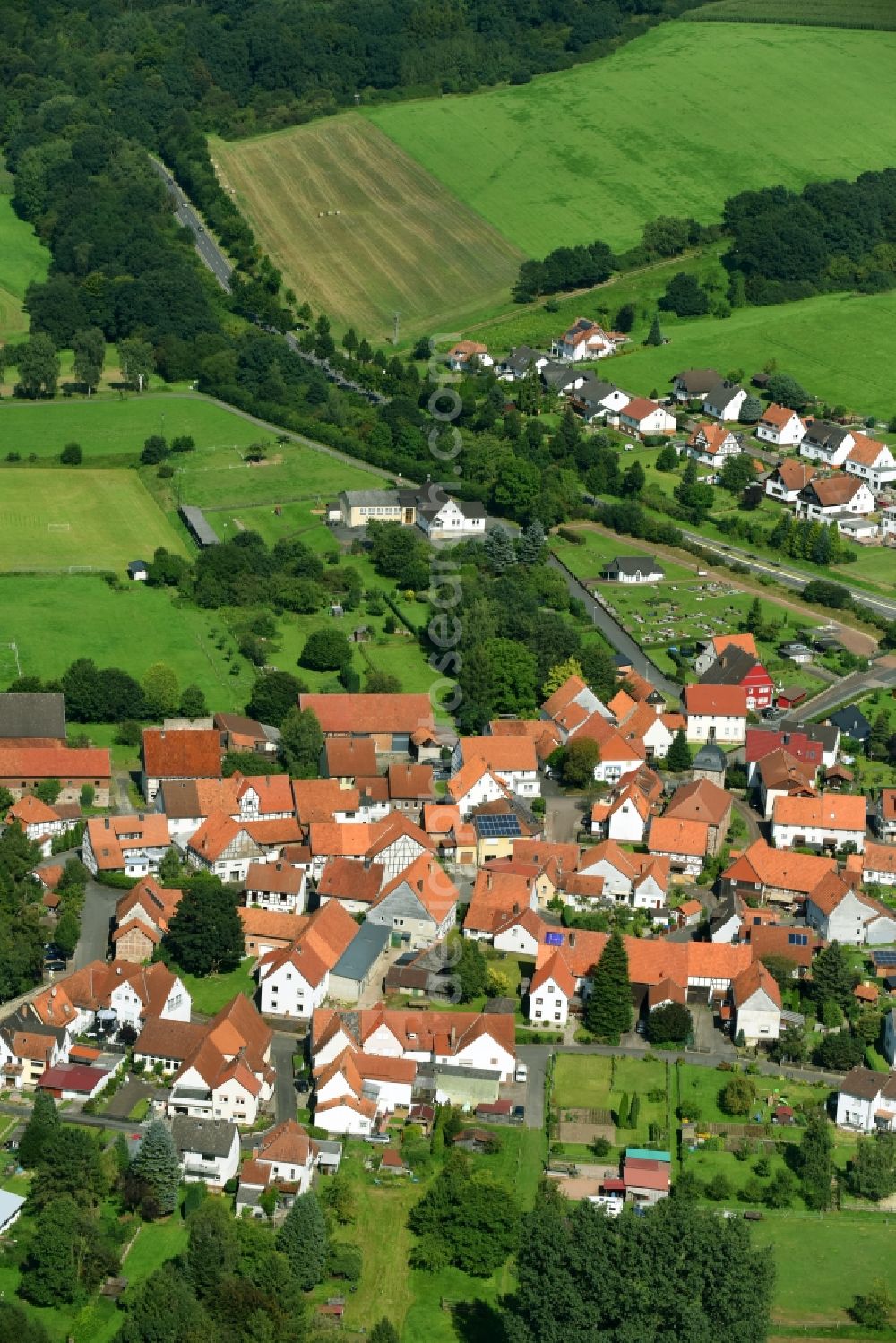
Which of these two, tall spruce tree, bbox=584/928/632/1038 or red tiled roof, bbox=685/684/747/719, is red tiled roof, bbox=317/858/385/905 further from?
Answer: red tiled roof, bbox=685/684/747/719

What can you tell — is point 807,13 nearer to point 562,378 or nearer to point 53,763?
point 562,378

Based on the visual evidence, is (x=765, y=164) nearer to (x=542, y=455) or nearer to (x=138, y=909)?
(x=542, y=455)

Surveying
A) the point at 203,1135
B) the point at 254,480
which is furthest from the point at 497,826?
the point at 254,480

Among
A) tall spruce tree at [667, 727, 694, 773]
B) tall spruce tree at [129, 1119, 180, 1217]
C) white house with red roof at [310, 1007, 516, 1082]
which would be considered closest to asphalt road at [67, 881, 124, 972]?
white house with red roof at [310, 1007, 516, 1082]

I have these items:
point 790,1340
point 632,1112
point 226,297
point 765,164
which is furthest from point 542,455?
point 790,1340

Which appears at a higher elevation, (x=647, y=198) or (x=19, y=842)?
(x=19, y=842)

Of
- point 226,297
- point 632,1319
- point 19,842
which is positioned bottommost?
point 226,297
